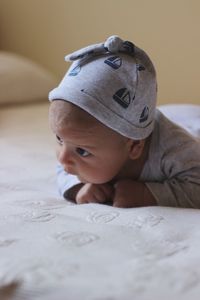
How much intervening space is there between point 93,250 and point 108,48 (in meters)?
0.38

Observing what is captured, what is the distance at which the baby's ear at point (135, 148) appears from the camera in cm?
95

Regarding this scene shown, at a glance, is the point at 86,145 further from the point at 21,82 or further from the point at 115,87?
the point at 21,82

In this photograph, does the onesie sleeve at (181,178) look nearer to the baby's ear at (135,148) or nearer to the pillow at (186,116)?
the baby's ear at (135,148)

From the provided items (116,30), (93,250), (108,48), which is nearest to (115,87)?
(108,48)

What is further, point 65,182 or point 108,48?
point 65,182

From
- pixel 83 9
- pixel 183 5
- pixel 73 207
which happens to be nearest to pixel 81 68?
pixel 73 207

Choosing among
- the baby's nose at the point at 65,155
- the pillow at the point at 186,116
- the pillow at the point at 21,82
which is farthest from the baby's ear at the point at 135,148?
the pillow at the point at 21,82

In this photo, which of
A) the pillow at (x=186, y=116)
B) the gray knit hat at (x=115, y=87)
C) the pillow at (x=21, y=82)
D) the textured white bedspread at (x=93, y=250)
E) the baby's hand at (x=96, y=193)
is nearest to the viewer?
the textured white bedspread at (x=93, y=250)

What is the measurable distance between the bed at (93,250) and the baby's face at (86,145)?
0.21 ft

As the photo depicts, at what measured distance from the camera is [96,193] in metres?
0.99

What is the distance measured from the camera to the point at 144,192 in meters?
0.97

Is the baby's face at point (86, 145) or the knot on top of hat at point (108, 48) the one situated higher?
the knot on top of hat at point (108, 48)

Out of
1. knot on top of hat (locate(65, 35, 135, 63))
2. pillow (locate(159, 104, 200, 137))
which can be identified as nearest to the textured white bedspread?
knot on top of hat (locate(65, 35, 135, 63))

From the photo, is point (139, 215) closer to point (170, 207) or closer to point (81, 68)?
point (170, 207)
